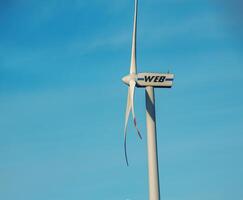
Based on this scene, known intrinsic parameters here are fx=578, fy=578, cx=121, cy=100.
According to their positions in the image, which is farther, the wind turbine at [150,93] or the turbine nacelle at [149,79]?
the turbine nacelle at [149,79]

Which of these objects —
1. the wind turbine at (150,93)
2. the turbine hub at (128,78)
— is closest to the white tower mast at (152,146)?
the wind turbine at (150,93)

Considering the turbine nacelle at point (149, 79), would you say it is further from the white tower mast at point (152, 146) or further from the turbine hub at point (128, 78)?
the white tower mast at point (152, 146)

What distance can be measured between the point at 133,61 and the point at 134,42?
3832 millimetres

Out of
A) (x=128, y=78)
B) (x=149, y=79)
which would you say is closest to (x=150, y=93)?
(x=149, y=79)

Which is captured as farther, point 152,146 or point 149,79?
point 149,79

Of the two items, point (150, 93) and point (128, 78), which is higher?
point (128, 78)

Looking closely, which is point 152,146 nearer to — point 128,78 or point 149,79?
point 149,79

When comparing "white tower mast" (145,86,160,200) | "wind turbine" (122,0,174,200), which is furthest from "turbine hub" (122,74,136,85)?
"white tower mast" (145,86,160,200)

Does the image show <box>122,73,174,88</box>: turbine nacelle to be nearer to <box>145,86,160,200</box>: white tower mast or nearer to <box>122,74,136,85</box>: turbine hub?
<box>122,74,136,85</box>: turbine hub

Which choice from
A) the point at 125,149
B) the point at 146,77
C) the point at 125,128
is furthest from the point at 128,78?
the point at 125,149

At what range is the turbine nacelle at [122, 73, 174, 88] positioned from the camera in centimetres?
11181

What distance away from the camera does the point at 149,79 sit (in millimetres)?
112000

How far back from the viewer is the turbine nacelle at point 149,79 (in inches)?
4402

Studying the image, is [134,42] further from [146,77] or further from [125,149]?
[125,149]
